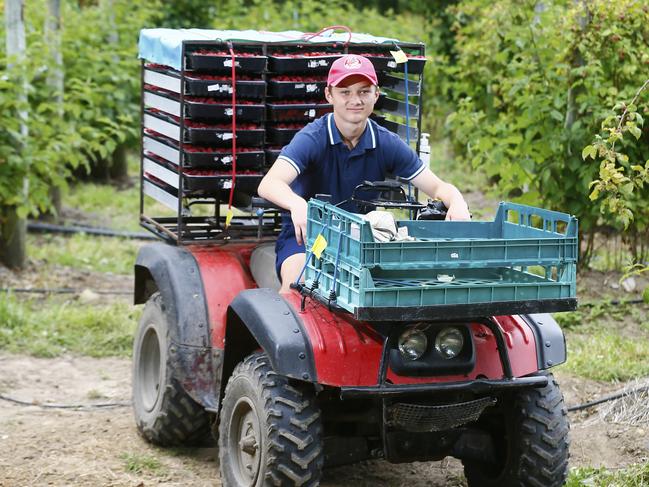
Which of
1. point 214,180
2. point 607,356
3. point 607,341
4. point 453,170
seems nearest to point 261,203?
point 214,180

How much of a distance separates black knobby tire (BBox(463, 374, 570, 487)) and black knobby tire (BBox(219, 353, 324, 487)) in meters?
0.85

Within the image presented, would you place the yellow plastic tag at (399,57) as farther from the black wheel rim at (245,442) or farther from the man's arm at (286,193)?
the black wheel rim at (245,442)

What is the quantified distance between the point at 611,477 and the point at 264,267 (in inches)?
74.7

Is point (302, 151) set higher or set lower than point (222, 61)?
lower

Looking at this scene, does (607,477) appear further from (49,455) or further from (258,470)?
(49,455)

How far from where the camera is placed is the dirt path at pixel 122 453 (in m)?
5.26

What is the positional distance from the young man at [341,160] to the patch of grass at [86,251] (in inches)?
202

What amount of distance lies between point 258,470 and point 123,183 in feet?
34.0

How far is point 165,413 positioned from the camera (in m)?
5.58

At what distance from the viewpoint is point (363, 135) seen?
5.02 metres

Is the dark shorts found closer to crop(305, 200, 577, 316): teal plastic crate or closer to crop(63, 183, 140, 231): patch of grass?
crop(305, 200, 577, 316): teal plastic crate


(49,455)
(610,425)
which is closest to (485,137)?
(610,425)

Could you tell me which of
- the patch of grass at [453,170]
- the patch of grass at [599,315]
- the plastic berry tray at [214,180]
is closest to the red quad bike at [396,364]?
the plastic berry tray at [214,180]

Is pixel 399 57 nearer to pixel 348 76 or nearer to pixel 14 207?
pixel 348 76
